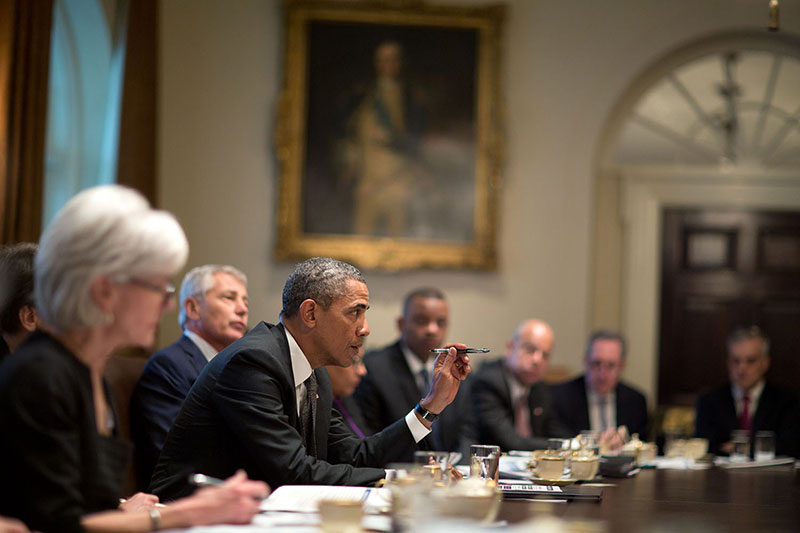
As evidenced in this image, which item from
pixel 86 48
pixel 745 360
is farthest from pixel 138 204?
pixel 86 48

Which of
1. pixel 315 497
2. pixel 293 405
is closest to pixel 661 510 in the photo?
pixel 315 497

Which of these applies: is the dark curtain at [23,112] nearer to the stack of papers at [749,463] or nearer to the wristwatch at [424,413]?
the wristwatch at [424,413]

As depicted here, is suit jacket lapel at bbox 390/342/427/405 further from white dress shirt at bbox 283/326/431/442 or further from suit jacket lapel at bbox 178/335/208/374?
white dress shirt at bbox 283/326/431/442

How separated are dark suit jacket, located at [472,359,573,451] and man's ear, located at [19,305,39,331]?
8.27 ft

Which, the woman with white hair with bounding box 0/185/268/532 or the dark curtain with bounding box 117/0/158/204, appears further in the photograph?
the dark curtain with bounding box 117/0/158/204

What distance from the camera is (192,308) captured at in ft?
14.1

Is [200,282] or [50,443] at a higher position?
[200,282]

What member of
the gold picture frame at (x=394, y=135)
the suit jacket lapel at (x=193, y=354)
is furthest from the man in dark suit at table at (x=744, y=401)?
the suit jacket lapel at (x=193, y=354)

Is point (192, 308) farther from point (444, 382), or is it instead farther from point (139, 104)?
point (139, 104)

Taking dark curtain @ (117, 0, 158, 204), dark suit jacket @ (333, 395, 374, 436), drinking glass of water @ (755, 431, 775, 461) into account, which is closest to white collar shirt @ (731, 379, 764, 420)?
drinking glass of water @ (755, 431, 775, 461)

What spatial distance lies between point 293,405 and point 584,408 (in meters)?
3.03

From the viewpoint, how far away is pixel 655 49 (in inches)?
302

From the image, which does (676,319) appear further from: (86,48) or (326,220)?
(86,48)

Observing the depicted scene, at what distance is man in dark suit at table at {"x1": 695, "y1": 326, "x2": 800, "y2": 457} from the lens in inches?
220
